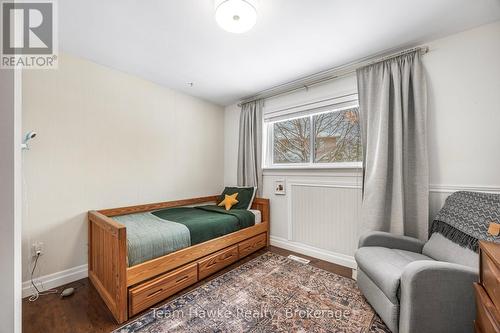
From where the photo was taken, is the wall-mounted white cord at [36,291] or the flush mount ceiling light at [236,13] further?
the wall-mounted white cord at [36,291]

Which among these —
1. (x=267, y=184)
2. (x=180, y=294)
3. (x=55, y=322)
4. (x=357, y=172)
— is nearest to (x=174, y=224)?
(x=180, y=294)

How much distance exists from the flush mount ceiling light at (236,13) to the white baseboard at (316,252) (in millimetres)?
2496

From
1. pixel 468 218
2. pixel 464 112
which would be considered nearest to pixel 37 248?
pixel 468 218

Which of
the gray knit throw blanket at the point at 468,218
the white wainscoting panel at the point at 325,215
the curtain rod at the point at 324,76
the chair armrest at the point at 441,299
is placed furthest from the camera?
A: the white wainscoting panel at the point at 325,215

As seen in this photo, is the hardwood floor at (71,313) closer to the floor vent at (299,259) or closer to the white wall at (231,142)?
the floor vent at (299,259)

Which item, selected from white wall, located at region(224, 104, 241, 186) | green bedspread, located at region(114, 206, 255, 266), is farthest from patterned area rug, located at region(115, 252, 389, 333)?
white wall, located at region(224, 104, 241, 186)

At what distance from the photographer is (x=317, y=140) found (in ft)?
8.99

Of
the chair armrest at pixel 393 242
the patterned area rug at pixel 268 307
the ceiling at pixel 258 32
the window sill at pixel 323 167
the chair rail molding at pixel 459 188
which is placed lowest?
the patterned area rug at pixel 268 307

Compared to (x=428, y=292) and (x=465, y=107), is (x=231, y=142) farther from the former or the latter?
(x=428, y=292)

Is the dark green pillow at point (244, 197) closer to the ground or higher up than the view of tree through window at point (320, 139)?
closer to the ground

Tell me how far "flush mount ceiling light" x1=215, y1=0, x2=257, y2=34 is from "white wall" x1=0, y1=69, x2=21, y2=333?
119cm

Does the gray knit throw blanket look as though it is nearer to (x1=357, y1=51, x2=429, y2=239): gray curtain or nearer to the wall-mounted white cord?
(x1=357, y1=51, x2=429, y2=239): gray curtain

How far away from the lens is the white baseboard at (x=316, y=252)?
234 centimetres

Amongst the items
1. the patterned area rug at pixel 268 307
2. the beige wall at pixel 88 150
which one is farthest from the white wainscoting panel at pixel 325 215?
the beige wall at pixel 88 150
